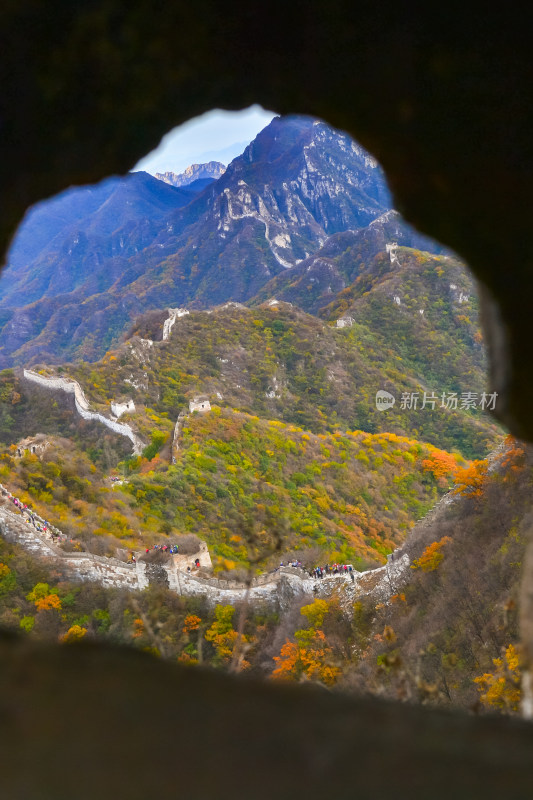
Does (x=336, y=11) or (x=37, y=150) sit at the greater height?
(x=336, y=11)

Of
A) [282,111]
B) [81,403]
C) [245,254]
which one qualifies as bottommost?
[245,254]

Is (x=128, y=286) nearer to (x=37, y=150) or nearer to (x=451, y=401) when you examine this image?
(x=451, y=401)

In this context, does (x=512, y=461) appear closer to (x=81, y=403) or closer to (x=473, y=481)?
(x=473, y=481)

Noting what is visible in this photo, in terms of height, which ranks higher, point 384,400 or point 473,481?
point 473,481

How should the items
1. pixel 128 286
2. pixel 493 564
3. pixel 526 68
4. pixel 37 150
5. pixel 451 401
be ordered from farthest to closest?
pixel 128 286 < pixel 451 401 < pixel 493 564 < pixel 37 150 < pixel 526 68

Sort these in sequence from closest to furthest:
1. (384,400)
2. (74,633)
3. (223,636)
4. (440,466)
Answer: (74,633)
(223,636)
(440,466)
(384,400)

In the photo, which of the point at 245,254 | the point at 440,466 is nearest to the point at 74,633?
the point at 440,466

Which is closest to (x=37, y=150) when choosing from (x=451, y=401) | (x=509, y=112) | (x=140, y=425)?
(x=509, y=112)
